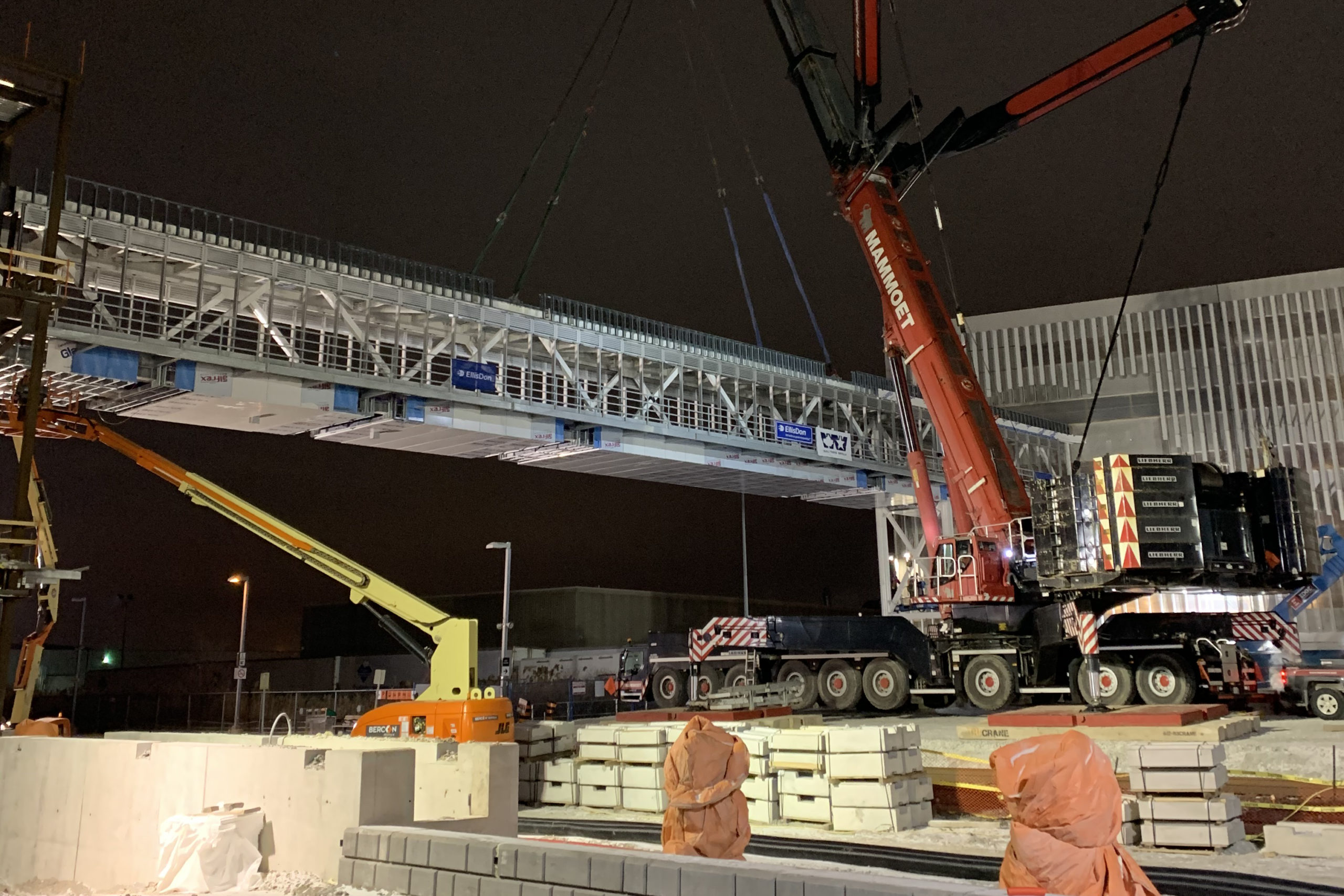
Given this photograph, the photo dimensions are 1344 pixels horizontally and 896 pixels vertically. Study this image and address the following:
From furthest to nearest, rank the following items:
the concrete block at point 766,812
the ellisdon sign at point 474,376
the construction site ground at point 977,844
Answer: the ellisdon sign at point 474,376 < the concrete block at point 766,812 < the construction site ground at point 977,844

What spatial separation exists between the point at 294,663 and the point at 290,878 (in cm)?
5673

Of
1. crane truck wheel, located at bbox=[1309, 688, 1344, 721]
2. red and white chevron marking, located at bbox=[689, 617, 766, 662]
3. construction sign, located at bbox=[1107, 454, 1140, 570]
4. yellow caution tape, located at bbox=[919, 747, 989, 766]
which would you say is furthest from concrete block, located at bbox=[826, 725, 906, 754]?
red and white chevron marking, located at bbox=[689, 617, 766, 662]

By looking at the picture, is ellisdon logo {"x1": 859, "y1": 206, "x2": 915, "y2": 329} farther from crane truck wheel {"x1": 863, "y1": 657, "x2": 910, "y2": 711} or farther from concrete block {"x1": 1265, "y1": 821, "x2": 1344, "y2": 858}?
concrete block {"x1": 1265, "y1": 821, "x2": 1344, "y2": 858}

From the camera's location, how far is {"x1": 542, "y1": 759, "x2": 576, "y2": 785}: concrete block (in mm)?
16406

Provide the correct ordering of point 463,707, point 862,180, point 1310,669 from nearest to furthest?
point 463,707
point 1310,669
point 862,180

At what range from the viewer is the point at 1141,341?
52.4 meters

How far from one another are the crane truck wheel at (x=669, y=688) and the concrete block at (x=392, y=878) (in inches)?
801

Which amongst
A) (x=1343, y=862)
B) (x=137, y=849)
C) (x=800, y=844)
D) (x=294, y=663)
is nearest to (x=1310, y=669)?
(x=1343, y=862)

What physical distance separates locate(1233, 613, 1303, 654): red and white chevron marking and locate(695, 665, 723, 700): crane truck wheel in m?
12.2

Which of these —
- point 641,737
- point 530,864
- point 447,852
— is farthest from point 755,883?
point 641,737

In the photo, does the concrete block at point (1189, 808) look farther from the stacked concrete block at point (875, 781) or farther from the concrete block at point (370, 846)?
the concrete block at point (370, 846)

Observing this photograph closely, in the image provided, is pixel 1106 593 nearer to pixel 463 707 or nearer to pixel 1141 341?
pixel 463 707

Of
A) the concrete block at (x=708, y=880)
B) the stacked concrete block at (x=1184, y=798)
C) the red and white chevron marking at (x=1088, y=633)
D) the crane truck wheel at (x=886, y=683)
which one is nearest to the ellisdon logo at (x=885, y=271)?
the red and white chevron marking at (x=1088, y=633)

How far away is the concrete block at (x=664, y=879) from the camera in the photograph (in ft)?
20.6
